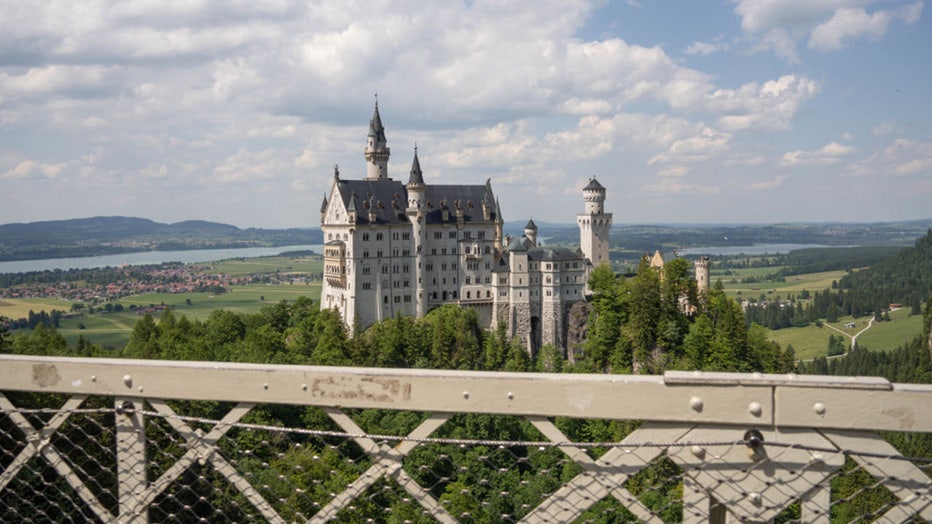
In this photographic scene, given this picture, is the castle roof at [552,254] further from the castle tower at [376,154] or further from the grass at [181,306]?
the grass at [181,306]

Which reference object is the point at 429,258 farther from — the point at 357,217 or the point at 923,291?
the point at 923,291

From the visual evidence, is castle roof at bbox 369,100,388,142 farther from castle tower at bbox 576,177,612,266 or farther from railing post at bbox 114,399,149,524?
railing post at bbox 114,399,149,524

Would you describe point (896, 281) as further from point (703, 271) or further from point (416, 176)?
point (416, 176)

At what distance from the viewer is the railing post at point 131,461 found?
4148 mm

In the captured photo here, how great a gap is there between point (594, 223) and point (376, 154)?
67.0ft

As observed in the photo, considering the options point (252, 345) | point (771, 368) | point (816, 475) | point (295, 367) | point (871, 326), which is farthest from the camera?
point (871, 326)

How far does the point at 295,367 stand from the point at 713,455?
2.10 meters

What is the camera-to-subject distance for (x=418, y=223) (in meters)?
59.1

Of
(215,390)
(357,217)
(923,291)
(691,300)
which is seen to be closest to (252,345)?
(357,217)

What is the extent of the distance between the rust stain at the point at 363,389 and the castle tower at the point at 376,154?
198 feet

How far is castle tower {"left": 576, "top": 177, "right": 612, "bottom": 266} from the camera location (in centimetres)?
6738

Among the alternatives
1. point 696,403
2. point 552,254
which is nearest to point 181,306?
point 552,254

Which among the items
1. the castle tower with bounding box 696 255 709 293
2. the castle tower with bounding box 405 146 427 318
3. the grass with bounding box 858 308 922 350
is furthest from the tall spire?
the grass with bounding box 858 308 922 350

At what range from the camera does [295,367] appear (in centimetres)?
388
